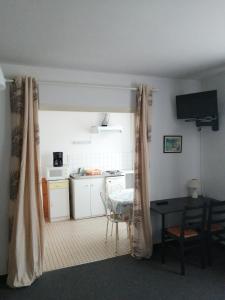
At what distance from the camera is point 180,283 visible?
2.74 meters

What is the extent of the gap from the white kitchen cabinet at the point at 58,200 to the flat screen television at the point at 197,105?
271 cm

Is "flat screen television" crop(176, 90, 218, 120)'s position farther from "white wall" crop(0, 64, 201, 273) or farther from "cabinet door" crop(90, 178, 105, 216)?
"cabinet door" crop(90, 178, 105, 216)

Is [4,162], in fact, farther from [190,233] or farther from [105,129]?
[105,129]

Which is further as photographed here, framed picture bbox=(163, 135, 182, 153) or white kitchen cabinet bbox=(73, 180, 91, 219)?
white kitchen cabinet bbox=(73, 180, 91, 219)

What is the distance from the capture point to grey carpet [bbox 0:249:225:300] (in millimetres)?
2547

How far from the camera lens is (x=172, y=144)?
3.67m

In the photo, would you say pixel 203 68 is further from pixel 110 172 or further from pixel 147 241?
pixel 110 172

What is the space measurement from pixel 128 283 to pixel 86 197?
97.7 inches

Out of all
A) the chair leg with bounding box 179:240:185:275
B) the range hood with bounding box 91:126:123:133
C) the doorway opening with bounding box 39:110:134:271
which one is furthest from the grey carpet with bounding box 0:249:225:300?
the range hood with bounding box 91:126:123:133

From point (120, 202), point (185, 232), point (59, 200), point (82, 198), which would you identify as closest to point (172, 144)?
point (120, 202)

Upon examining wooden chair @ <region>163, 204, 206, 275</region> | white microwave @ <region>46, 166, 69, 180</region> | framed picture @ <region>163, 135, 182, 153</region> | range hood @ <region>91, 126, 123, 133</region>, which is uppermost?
range hood @ <region>91, 126, 123, 133</region>

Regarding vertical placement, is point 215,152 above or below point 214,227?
above

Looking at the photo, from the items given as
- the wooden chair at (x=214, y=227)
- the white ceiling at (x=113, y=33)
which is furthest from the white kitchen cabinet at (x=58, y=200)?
the wooden chair at (x=214, y=227)

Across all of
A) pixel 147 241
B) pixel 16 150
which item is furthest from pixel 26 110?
pixel 147 241
